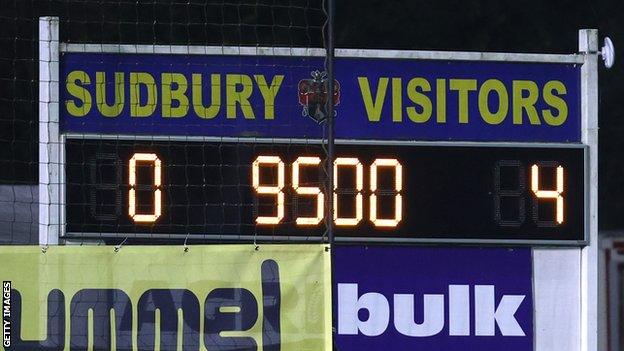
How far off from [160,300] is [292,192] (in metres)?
1.65

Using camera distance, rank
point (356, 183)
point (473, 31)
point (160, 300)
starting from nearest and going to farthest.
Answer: point (160, 300) → point (356, 183) → point (473, 31)

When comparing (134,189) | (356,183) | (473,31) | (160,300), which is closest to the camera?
(160,300)

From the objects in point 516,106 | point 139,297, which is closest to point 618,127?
point 516,106

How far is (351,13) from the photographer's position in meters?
13.5

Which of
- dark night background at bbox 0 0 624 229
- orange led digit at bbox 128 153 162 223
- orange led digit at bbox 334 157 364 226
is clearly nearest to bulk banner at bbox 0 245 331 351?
orange led digit at bbox 128 153 162 223

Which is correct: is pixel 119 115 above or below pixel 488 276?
above

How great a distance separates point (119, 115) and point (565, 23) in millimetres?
7568

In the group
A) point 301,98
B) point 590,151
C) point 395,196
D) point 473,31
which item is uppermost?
point 473,31

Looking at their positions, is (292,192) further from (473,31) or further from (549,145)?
(473,31)

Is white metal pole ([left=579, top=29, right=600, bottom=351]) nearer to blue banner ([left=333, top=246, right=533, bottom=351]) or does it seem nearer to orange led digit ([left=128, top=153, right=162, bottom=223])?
blue banner ([left=333, top=246, right=533, bottom=351])

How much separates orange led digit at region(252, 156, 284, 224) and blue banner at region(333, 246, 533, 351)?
40cm

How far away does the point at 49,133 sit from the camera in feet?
24.0

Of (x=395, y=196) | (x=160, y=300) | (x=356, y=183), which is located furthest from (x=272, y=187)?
(x=160, y=300)

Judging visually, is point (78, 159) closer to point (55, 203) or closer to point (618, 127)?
A: point (55, 203)
